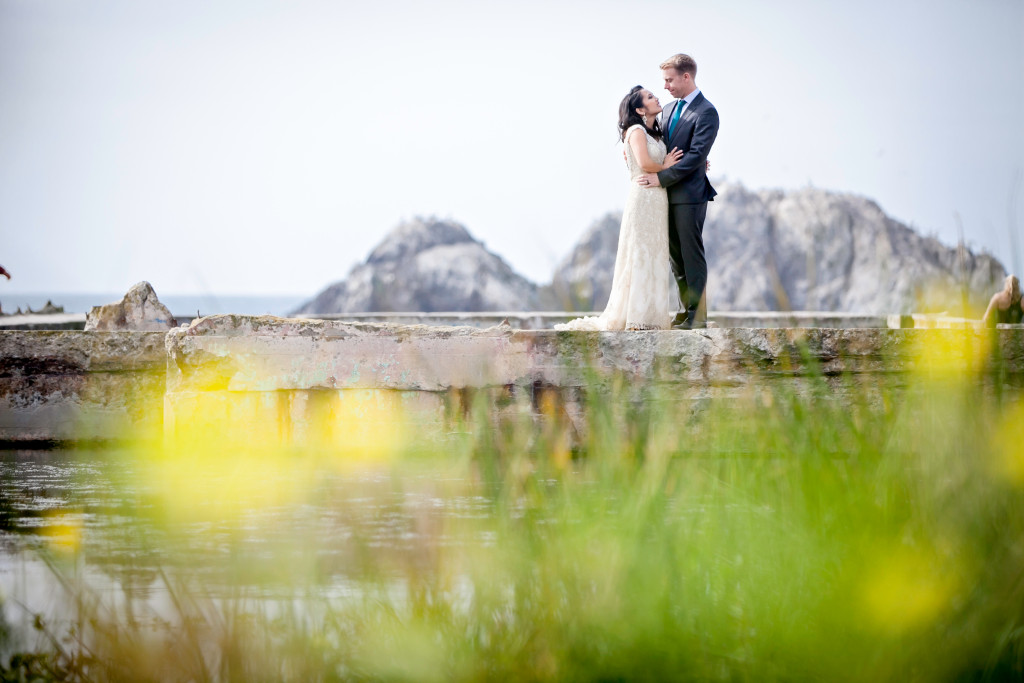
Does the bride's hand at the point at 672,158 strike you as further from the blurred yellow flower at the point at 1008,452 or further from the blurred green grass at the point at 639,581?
the blurred yellow flower at the point at 1008,452

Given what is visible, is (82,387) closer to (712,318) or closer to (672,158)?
(672,158)

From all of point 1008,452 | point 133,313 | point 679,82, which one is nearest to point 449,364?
point 679,82

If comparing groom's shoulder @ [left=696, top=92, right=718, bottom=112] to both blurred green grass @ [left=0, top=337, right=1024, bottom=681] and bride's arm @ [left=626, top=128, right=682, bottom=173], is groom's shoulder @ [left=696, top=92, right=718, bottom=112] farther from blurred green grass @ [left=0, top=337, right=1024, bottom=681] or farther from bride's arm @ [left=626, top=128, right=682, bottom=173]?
blurred green grass @ [left=0, top=337, right=1024, bottom=681]

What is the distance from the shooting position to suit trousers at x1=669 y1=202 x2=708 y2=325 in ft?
17.0

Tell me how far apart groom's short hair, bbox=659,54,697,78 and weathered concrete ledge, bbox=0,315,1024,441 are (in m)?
1.83

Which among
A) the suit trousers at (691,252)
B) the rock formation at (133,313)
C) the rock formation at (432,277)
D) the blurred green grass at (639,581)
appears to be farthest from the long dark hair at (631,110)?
the rock formation at (432,277)

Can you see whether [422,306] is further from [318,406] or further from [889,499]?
[889,499]

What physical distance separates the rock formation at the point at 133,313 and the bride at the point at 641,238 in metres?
3.04

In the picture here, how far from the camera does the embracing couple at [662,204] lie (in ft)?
16.6

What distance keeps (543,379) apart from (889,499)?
2460 mm

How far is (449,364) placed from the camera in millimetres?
4539

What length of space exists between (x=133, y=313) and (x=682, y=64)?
13.6 ft

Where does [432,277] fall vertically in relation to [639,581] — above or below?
above

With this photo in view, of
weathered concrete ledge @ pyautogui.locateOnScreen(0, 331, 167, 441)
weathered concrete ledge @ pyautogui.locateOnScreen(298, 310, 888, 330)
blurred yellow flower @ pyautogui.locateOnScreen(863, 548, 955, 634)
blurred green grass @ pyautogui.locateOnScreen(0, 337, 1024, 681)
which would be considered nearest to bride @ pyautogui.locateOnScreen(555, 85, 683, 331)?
blurred green grass @ pyautogui.locateOnScreen(0, 337, 1024, 681)
